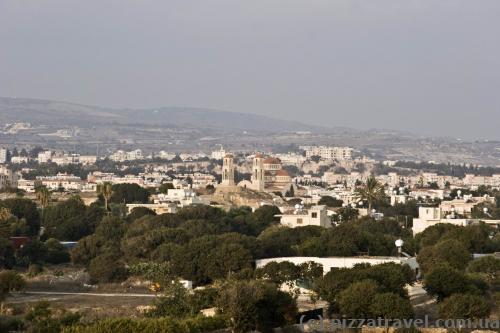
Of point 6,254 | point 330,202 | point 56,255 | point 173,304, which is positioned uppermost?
point 173,304

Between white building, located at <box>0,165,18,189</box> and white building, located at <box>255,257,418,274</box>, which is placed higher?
white building, located at <box>255,257,418,274</box>

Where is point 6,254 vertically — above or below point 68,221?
above

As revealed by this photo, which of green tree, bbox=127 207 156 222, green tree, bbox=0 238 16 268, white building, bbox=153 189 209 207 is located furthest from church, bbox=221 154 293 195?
green tree, bbox=0 238 16 268

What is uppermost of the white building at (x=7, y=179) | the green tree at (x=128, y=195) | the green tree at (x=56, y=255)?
the green tree at (x=56, y=255)

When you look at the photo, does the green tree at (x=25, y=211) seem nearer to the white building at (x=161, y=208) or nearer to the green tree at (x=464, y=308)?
the white building at (x=161, y=208)

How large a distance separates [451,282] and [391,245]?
1363 cm

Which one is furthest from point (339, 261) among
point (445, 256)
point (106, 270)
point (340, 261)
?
point (106, 270)

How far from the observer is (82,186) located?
4599 inches

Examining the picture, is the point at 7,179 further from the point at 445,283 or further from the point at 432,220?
the point at 445,283

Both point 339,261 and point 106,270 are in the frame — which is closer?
point 339,261

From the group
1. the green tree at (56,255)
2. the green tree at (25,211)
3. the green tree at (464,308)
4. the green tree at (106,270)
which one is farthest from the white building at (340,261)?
the green tree at (25,211)

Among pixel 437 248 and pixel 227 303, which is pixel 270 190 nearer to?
pixel 437 248

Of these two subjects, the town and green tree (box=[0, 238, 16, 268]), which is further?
green tree (box=[0, 238, 16, 268])

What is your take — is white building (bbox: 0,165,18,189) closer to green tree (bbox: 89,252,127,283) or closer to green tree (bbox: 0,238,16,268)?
green tree (bbox: 0,238,16,268)
